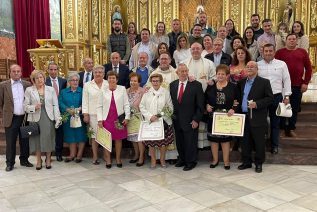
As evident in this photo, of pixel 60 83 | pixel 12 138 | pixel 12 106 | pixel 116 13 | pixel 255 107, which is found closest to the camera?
pixel 255 107

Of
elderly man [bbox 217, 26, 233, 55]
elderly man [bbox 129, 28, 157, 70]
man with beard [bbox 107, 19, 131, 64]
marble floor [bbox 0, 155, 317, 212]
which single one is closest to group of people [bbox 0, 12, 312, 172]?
marble floor [bbox 0, 155, 317, 212]

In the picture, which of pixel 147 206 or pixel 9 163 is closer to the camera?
pixel 147 206

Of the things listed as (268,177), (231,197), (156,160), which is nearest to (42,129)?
(156,160)

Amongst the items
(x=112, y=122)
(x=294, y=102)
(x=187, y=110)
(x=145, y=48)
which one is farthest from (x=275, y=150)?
(x=145, y=48)

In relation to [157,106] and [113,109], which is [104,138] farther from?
[157,106]

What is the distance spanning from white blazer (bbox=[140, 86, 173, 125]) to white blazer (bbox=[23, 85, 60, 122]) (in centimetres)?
122

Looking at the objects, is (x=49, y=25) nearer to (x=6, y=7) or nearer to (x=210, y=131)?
(x=6, y=7)

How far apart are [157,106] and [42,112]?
159cm

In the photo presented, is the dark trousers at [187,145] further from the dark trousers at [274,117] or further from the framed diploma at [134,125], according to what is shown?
the dark trousers at [274,117]

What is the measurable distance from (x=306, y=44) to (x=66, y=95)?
3.87 metres

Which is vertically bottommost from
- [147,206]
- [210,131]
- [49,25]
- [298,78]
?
[147,206]

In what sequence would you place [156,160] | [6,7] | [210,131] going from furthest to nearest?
[6,7]
[156,160]
[210,131]

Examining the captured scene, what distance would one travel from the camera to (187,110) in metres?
4.46

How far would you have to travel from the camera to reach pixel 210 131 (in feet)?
15.0
